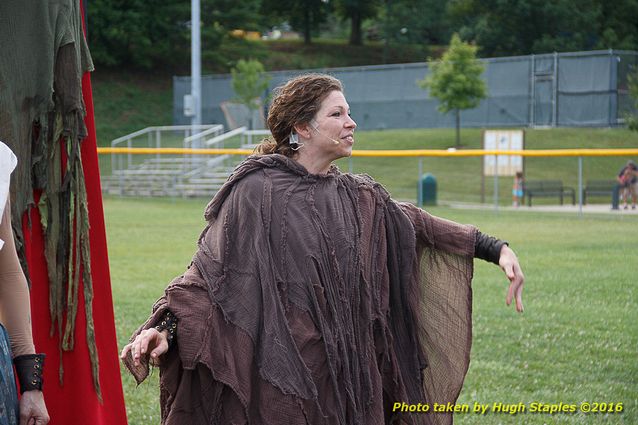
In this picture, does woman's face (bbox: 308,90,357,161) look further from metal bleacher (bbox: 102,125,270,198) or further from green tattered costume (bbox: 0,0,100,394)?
metal bleacher (bbox: 102,125,270,198)

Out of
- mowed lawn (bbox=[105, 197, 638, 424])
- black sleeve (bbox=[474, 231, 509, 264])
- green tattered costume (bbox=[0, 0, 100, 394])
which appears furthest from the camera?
mowed lawn (bbox=[105, 197, 638, 424])

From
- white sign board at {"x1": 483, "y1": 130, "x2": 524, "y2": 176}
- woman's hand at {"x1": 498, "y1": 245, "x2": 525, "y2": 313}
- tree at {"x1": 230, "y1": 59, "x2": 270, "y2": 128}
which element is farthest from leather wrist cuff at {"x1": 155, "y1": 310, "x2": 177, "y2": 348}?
tree at {"x1": 230, "y1": 59, "x2": 270, "y2": 128}

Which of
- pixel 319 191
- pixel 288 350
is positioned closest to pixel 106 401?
pixel 288 350

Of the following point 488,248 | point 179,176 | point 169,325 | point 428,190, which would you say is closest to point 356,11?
point 179,176

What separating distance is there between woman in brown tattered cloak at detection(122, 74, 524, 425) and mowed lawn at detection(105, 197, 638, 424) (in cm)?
210

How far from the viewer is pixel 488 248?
406cm

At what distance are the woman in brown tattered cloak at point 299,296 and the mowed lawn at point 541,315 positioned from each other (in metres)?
2.10

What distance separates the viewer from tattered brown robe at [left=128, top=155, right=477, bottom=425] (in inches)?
142

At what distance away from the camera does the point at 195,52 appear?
102ft

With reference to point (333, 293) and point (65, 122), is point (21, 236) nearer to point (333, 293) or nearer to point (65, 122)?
point (65, 122)

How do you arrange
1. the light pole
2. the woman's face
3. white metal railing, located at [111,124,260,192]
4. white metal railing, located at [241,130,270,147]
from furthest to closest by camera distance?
the light pole, white metal railing, located at [241,130,270,147], white metal railing, located at [111,124,260,192], the woman's face

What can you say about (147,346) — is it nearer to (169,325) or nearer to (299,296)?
→ (169,325)

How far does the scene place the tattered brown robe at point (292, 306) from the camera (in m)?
3.62

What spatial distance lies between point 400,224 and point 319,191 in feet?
1.23
